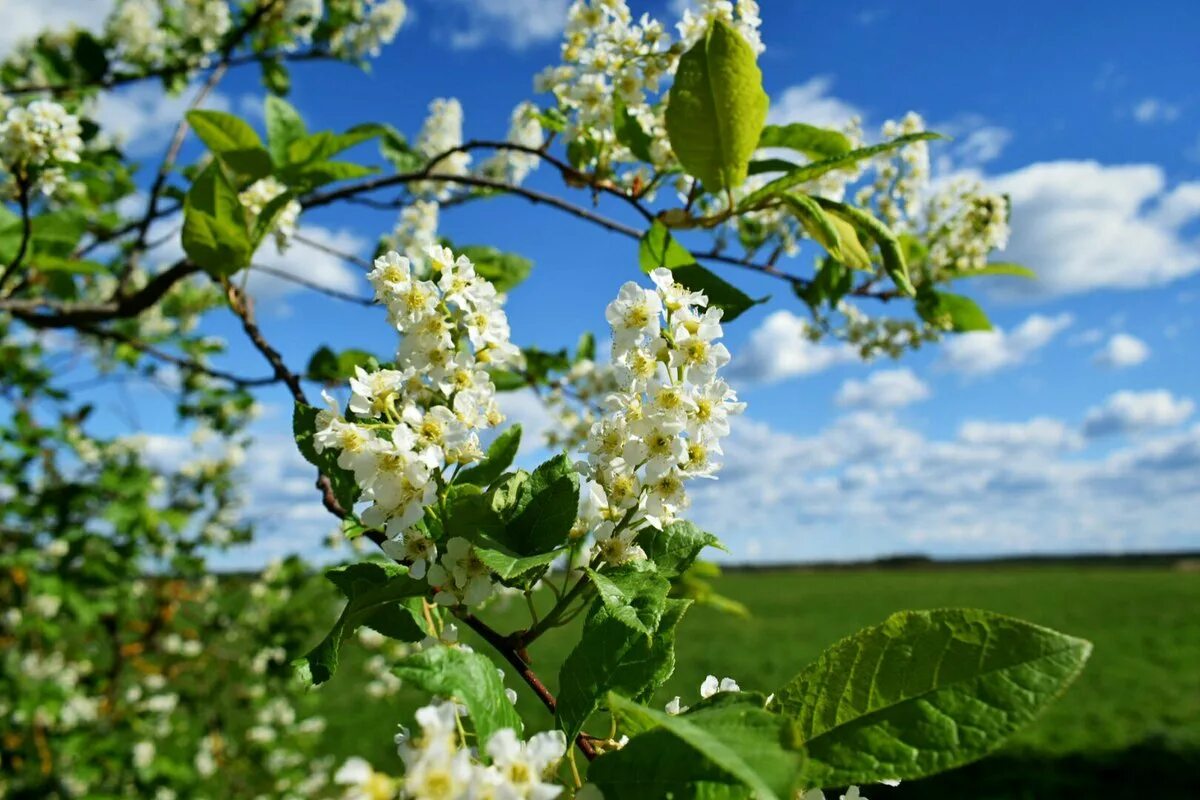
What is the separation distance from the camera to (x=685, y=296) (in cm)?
100

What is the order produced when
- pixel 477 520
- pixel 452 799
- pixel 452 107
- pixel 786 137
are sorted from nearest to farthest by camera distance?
pixel 452 799 → pixel 477 520 → pixel 786 137 → pixel 452 107

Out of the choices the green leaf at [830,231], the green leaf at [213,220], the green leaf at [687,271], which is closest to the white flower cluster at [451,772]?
the green leaf at [687,271]

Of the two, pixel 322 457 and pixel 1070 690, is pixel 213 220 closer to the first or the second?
pixel 322 457

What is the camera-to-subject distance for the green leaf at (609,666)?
0.82 metres

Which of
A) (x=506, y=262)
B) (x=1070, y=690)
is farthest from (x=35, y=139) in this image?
(x=1070, y=690)

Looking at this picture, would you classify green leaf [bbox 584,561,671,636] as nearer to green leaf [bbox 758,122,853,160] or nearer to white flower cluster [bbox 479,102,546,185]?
green leaf [bbox 758,122,853,160]

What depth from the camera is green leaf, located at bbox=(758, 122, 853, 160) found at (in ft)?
5.39

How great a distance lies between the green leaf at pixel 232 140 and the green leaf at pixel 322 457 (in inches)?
41.9

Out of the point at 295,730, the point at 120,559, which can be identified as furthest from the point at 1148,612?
the point at 120,559

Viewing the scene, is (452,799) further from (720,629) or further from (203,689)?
(720,629)

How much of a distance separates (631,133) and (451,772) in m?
1.37

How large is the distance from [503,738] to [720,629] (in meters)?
43.7

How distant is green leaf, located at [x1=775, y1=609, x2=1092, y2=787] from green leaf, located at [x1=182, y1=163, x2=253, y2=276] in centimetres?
133

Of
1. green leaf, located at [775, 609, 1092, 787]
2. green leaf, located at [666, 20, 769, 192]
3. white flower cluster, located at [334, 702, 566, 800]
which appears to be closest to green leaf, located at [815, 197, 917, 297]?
green leaf, located at [666, 20, 769, 192]
